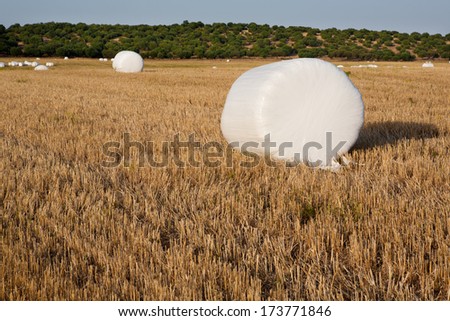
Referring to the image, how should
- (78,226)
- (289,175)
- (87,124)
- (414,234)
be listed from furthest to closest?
(87,124) → (289,175) → (78,226) → (414,234)

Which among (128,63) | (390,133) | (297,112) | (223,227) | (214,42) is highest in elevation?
(214,42)

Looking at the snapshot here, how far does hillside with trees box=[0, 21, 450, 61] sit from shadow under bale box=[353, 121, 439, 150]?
45281mm

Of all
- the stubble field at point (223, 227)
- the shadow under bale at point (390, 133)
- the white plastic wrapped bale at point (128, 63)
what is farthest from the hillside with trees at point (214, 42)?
the stubble field at point (223, 227)

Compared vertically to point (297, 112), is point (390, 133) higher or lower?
lower

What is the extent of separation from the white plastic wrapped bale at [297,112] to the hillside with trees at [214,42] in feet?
155

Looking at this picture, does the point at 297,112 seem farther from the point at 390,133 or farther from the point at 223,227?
the point at 390,133

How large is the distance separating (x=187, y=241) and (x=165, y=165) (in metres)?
2.12

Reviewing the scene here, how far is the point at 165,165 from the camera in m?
5.29

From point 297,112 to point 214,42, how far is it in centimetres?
5764

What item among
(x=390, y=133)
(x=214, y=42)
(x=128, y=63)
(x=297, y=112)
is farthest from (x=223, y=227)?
(x=214, y=42)

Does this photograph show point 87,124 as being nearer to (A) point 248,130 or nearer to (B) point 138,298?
(A) point 248,130

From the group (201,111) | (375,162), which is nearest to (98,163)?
(375,162)

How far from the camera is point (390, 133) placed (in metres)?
7.37

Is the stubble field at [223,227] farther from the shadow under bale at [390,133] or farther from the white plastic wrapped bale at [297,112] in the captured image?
the white plastic wrapped bale at [297,112]
